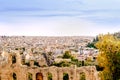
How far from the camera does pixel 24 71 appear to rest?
34594mm

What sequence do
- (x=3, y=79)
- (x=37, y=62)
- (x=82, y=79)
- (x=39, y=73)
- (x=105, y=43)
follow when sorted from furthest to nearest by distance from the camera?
1. (x=37, y=62)
2. (x=82, y=79)
3. (x=39, y=73)
4. (x=3, y=79)
5. (x=105, y=43)

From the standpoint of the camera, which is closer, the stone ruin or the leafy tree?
the leafy tree

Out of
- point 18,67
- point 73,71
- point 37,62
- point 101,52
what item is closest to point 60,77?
point 73,71

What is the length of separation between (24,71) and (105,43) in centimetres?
822

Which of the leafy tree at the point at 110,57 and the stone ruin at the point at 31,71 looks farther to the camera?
the stone ruin at the point at 31,71

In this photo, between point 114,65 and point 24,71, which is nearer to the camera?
point 114,65

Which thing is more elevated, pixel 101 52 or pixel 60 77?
pixel 101 52

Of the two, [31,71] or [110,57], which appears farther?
[31,71]

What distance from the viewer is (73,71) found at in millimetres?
35281

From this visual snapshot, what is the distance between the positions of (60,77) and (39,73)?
2460mm

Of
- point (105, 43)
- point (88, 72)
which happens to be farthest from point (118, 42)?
point (88, 72)

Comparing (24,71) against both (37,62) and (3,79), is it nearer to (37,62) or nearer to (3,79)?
(3,79)

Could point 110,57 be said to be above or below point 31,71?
above

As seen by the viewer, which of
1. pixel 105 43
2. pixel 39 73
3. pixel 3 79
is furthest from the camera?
pixel 39 73
